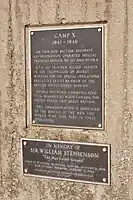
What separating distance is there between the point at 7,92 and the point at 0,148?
1.32 ft

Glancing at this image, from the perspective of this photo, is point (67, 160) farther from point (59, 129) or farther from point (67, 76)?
point (67, 76)

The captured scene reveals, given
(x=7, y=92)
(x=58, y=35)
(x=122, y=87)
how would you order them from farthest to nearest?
(x=7, y=92), (x=58, y=35), (x=122, y=87)

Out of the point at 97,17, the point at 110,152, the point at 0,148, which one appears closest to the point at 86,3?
the point at 97,17

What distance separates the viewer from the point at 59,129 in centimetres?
257

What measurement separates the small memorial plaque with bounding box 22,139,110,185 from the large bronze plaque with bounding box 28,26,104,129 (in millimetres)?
138

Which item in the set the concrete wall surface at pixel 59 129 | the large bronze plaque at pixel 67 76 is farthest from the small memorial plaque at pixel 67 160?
the large bronze plaque at pixel 67 76

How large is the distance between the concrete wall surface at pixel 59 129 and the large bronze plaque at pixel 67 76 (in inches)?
2.1

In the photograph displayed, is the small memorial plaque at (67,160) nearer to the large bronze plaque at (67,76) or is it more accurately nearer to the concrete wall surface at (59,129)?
the concrete wall surface at (59,129)

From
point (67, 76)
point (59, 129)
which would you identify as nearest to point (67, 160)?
point (59, 129)

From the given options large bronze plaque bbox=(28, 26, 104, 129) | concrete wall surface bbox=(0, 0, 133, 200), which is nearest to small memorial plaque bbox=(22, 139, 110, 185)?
A: concrete wall surface bbox=(0, 0, 133, 200)

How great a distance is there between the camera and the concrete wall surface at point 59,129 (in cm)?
237

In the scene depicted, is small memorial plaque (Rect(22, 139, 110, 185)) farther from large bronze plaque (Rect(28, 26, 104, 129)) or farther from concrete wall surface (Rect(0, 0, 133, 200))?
large bronze plaque (Rect(28, 26, 104, 129))

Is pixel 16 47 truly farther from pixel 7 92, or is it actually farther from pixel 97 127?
pixel 97 127

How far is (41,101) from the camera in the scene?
2.61m
